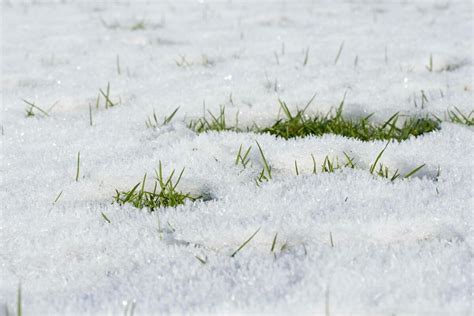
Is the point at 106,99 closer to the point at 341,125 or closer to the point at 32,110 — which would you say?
the point at 32,110

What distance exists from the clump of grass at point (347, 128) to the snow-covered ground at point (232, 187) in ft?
0.46

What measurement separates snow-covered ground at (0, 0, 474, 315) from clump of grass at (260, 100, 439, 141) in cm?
14

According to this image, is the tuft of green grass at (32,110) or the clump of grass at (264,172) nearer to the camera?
the clump of grass at (264,172)

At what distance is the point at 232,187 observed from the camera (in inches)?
82.0

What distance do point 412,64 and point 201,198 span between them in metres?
1.98

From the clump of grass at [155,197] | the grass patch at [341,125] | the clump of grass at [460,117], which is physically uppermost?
the clump of grass at [460,117]

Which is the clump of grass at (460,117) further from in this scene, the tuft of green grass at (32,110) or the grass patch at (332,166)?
the tuft of green grass at (32,110)

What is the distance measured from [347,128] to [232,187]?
72 centimetres

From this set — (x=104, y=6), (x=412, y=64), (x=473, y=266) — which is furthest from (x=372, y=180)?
(x=104, y=6)

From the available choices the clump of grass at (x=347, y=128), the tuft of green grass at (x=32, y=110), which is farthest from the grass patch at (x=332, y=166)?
the tuft of green grass at (x=32, y=110)

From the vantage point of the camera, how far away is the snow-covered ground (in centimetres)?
152

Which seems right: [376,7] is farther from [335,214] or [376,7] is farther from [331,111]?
[335,214]

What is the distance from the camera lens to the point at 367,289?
4.88 ft

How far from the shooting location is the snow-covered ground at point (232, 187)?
4.99 ft
